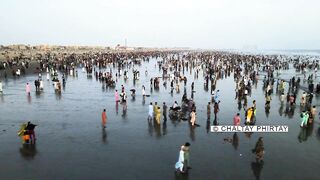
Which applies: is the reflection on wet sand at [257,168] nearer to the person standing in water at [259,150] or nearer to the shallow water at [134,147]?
the shallow water at [134,147]

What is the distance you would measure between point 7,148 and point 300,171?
12592mm

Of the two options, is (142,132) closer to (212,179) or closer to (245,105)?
(212,179)

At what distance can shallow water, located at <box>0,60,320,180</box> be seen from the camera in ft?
38.7

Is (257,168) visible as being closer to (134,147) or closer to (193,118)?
(134,147)

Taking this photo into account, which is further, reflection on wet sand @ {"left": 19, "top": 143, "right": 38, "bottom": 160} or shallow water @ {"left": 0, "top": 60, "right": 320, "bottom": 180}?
reflection on wet sand @ {"left": 19, "top": 143, "right": 38, "bottom": 160}

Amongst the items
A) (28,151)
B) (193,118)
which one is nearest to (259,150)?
(193,118)

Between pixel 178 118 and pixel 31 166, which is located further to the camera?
pixel 178 118

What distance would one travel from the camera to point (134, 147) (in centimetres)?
1455

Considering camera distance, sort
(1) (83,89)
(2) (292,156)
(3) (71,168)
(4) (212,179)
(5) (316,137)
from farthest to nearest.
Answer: (1) (83,89) → (5) (316,137) → (2) (292,156) → (3) (71,168) → (4) (212,179)

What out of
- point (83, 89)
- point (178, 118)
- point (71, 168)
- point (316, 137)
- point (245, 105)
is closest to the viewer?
point (71, 168)

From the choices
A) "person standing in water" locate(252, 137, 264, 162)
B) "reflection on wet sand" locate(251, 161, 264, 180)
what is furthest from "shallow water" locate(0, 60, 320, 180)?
"person standing in water" locate(252, 137, 264, 162)

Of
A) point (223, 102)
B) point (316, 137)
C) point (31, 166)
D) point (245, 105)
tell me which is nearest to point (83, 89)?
point (223, 102)

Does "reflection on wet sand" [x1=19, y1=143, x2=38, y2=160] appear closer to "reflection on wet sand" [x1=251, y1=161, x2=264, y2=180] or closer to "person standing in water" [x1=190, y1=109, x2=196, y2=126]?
"person standing in water" [x1=190, y1=109, x2=196, y2=126]

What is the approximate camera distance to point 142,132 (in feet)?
55.9
